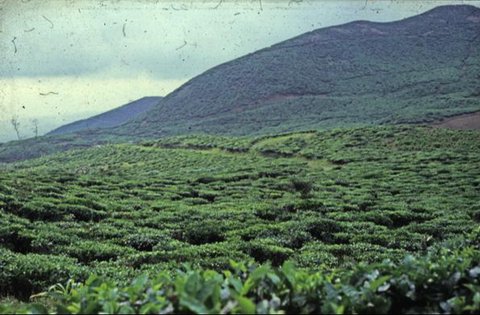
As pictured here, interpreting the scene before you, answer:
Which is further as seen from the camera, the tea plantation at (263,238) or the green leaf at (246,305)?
the tea plantation at (263,238)

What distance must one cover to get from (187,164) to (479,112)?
227 ft

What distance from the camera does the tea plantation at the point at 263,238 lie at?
453cm

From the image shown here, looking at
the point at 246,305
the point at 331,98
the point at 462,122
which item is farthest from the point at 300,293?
the point at 331,98

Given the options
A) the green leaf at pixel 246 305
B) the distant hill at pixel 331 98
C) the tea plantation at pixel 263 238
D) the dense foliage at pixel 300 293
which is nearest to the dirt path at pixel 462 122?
the distant hill at pixel 331 98

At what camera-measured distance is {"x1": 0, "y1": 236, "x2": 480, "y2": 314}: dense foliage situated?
4.14 m

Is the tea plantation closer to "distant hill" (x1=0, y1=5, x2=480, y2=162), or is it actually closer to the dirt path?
the dirt path

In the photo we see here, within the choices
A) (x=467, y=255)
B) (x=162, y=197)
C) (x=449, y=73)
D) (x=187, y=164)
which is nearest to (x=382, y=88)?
(x=449, y=73)

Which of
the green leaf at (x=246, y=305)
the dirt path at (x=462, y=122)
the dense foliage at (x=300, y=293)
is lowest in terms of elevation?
the dirt path at (x=462, y=122)

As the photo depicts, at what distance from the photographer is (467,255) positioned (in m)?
5.58

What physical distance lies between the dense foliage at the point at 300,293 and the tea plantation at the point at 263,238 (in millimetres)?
15

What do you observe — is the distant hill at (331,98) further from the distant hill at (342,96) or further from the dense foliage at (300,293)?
the dense foliage at (300,293)

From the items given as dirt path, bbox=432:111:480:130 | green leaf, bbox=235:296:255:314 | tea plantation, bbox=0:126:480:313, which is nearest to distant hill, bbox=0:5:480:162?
dirt path, bbox=432:111:480:130

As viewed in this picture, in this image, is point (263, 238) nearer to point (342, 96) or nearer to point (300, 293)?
point (300, 293)

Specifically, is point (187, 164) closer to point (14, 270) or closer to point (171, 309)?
point (14, 270)
